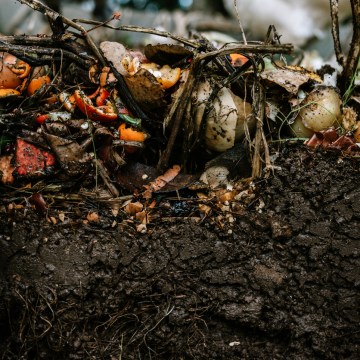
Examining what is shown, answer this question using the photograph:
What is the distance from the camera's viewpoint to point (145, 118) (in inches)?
74.7

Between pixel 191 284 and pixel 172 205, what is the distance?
354 millimetres

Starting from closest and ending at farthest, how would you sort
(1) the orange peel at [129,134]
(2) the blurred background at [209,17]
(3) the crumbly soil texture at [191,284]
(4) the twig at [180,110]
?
(3) the crumbly soil texture at [191,284] < (4) the twig at [180,110] < (1) the orange peel at [129,134] < (2) the blurred background at [209,17]

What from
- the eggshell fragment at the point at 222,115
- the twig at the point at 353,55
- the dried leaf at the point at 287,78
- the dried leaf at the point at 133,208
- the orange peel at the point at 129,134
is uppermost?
the twig at the point at 353,55

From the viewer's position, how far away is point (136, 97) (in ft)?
6.20

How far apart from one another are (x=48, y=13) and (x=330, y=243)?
1.60 m

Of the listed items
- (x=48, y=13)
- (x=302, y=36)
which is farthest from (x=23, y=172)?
(x=302, y=36)

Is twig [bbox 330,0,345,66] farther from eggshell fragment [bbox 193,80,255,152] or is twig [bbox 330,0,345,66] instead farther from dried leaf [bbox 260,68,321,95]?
eggshell fragment [bbox 193,80,255,152]

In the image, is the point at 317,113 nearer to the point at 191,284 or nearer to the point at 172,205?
the point at 172,205

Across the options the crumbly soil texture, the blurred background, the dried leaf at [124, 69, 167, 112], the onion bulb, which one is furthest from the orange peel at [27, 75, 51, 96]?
the blurred background

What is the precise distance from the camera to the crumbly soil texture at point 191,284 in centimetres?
163

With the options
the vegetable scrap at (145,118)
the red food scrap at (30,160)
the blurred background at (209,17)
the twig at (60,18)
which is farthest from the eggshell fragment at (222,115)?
the blurred background at (209,17)

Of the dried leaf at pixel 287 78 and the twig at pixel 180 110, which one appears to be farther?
the dried leaf at pixel 287 78

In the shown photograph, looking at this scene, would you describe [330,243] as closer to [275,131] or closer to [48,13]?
[275,131]

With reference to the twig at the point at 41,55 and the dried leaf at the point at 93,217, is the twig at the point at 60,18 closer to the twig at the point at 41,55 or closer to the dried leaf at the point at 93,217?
the twig at the point at 41,55
